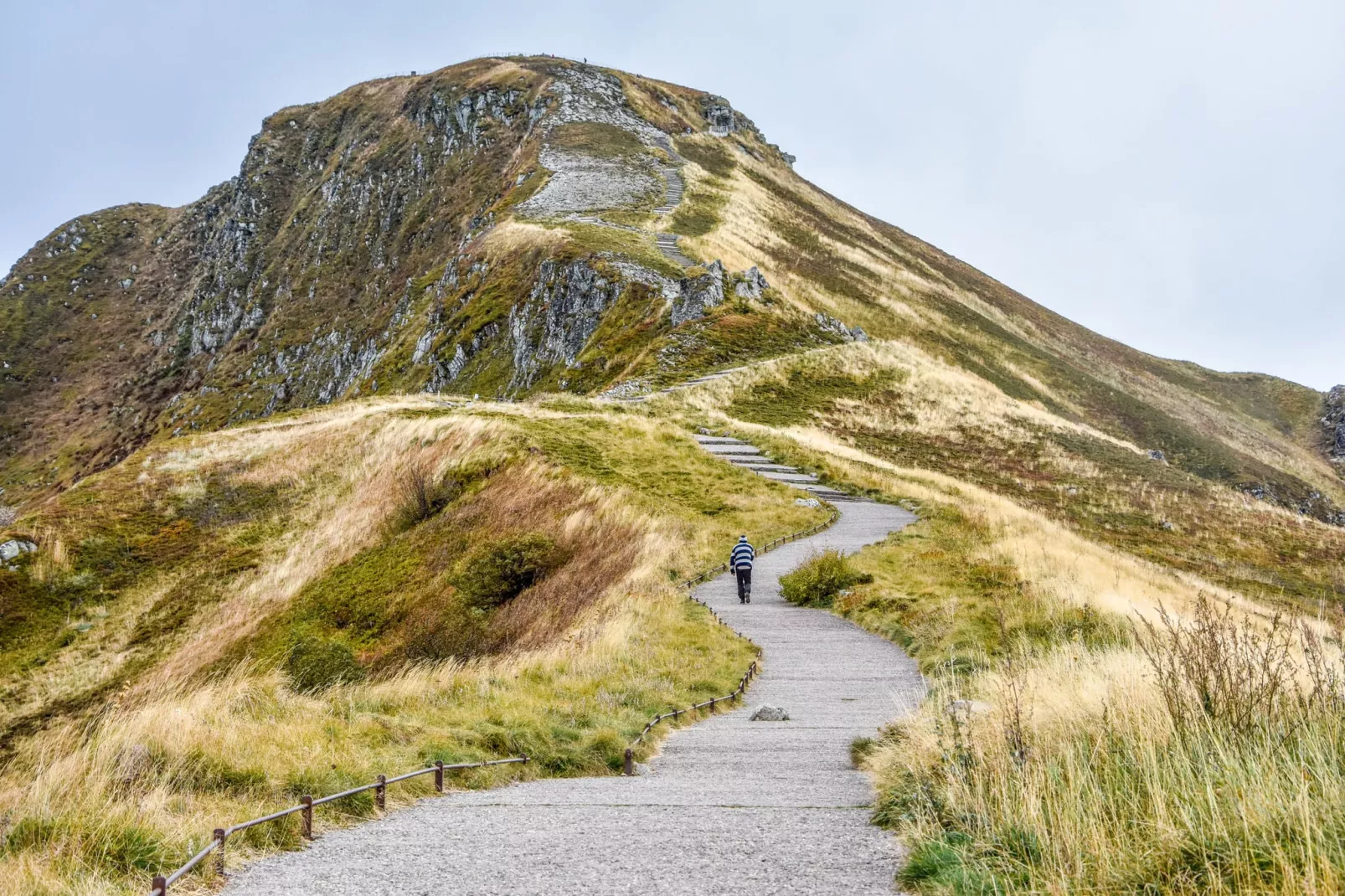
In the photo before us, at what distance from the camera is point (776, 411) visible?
44469 mm

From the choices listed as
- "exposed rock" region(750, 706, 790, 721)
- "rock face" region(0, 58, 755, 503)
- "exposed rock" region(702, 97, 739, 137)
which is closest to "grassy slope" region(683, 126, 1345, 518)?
"exposed rock" region(702, 97, 739, 137)

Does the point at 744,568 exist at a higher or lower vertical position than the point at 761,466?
lower

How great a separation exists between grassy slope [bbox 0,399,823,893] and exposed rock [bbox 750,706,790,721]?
1238mm

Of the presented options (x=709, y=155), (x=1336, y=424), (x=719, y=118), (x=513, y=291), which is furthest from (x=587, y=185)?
(x=1336, y=424)

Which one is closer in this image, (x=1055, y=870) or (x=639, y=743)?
(x=1055, y=870)

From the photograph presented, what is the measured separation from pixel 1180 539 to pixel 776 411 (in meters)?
18.8

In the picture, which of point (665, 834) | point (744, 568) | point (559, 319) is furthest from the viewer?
point (559, 319)

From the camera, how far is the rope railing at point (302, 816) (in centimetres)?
509

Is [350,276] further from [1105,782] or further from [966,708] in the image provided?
[1105,782]

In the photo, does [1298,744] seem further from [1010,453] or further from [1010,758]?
[1010,453]

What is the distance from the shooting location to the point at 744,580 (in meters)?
19.2

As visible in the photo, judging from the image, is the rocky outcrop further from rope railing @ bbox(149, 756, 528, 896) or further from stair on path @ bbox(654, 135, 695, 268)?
rope railing @ bbox(149, 756, 528, 896)

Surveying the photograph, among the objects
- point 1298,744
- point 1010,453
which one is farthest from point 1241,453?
point 1298,744

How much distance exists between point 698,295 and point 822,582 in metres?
35.6
